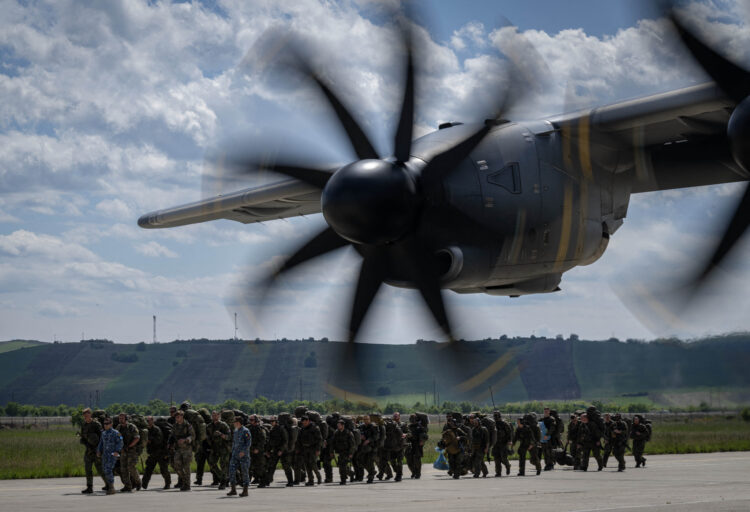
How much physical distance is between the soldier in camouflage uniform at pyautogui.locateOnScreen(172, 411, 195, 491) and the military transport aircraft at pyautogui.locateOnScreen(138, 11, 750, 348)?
6835mm

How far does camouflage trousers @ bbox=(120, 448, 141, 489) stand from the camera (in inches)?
730

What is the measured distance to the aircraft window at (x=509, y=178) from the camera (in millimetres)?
11797

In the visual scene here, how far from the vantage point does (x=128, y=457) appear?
18750mm

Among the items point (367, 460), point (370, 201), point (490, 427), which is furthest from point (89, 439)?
point (370, 201)

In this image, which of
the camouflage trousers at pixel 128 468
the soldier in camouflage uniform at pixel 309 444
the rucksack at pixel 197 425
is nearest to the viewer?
the camouflage trousers at pixel 128 468

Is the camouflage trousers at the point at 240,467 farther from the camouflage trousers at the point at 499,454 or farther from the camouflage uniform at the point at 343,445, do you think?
the camouflage trousers at the point at 499,454

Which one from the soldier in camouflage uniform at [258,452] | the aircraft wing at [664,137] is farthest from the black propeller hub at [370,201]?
the soldier in camouflage uniform at [258,452]

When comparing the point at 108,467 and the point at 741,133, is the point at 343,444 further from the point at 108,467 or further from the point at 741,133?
the point at 741,133

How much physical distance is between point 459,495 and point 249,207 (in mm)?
6032

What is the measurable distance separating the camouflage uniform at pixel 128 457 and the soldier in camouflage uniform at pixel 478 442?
743cm

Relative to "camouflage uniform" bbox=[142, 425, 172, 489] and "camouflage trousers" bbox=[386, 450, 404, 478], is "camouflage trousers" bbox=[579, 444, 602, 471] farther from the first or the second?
"camouflage uniform" bbox=[142, 425, 172, 489]

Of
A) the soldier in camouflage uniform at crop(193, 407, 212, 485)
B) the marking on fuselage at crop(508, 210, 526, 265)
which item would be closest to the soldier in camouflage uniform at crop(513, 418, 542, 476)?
the soldier in camouflage uniform at crop(193, 407, 212, 485)

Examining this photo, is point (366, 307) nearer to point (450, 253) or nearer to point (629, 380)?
point (450, 253)

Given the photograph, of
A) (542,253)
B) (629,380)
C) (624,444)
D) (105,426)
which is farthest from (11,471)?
(629,380)
